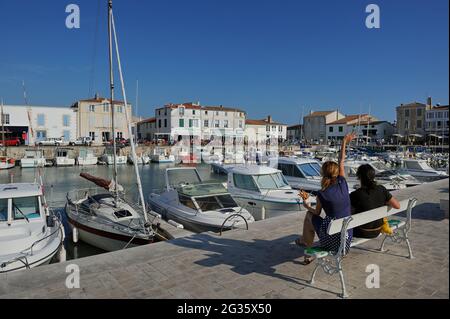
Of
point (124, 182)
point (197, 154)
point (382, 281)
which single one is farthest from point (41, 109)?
point (382, 281)

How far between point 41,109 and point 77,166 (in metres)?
16.9

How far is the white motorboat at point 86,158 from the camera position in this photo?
47481mm

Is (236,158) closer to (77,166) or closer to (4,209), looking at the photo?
(77,166)

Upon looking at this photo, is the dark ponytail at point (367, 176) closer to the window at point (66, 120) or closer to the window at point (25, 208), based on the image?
the window at point (25, 208)

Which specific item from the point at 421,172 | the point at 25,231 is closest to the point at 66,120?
the point at 421,172

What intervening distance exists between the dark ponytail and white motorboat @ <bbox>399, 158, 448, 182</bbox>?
22044 millimetres

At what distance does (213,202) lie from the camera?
12203mm

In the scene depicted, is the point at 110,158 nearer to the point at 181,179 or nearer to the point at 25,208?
the point at 181,179

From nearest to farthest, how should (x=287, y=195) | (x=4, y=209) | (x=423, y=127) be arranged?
1. (x=4, y=209)
2. (x=287, y=195)
3. (x=423, y=127)

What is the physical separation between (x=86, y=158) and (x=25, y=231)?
40933 mm

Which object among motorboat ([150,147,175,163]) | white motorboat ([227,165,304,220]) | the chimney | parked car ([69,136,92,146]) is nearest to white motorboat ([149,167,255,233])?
white motorboat ([227,165,304,220])

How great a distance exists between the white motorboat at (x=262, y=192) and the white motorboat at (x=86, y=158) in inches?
1462

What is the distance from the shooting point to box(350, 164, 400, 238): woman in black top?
545 centimetres
